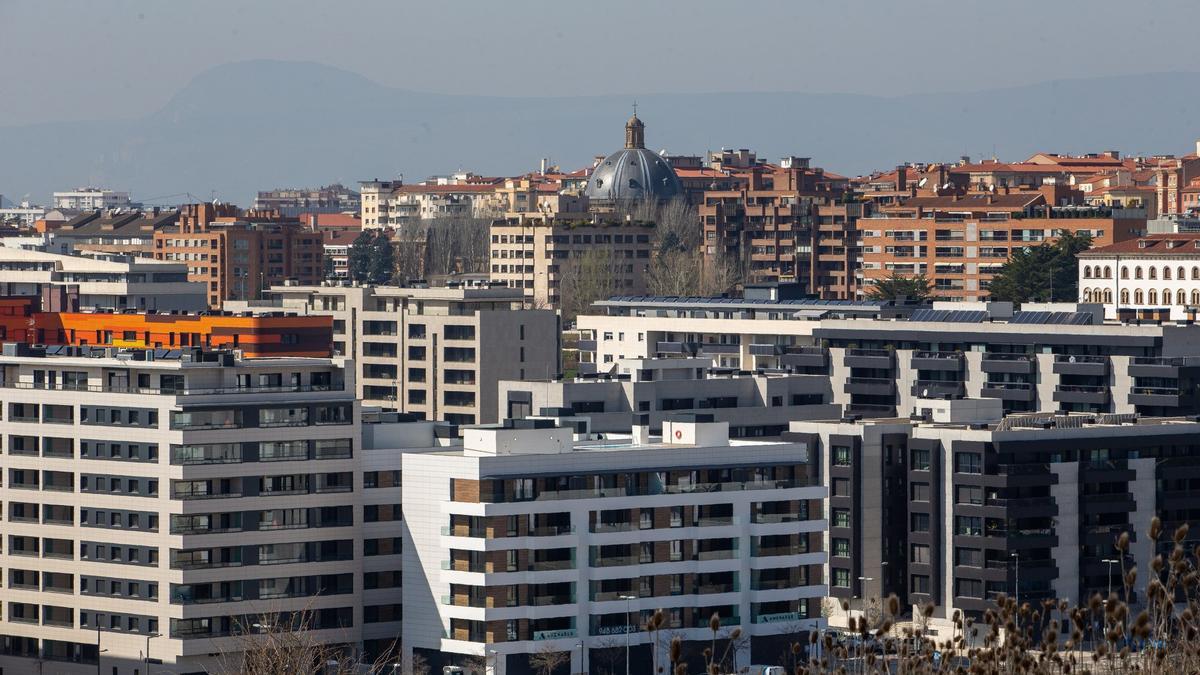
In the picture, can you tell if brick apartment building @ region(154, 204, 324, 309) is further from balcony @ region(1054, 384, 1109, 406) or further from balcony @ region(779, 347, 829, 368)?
balcony @ region(1054, 384, 1109, 406)

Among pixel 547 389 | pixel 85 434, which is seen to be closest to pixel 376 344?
pixel 547 389

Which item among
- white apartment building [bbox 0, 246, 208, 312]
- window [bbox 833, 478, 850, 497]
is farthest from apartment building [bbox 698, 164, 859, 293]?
window [bbox 833, 478, 850, 497]

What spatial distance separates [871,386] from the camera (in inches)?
4205

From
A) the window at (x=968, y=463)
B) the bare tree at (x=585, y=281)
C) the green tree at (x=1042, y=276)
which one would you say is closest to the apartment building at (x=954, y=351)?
the window at (x=968, y=463)

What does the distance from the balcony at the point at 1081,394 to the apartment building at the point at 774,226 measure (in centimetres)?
7674

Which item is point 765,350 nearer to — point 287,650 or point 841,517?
point 841,517

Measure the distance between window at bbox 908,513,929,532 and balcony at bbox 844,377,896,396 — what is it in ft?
89.3

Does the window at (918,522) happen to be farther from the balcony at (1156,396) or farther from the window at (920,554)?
the balcony at (1156,396)

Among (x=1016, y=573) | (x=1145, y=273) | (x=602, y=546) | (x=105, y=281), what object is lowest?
(x=1016, y=573)

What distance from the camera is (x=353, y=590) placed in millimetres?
66812

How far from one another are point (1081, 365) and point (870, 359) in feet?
31.8

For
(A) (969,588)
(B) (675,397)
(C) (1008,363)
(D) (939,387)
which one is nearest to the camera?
(A) (969,588)

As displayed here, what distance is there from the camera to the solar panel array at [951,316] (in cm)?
10888

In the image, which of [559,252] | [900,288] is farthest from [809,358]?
[559,252]
